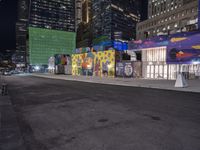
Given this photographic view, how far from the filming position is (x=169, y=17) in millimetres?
86938

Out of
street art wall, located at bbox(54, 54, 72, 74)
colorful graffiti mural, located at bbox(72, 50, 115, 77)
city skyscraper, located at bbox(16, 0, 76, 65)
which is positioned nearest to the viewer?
colorful graffiti mural, located at bbox(72, 50, 115, 77)

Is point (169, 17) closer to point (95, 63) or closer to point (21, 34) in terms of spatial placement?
point (95, 63)

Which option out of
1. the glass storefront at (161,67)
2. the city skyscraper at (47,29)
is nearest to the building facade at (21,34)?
the city skyscraper at (47,29)

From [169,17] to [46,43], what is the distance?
61.7 metres

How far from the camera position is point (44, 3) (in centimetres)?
15212

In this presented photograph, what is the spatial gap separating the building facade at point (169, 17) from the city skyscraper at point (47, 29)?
139 ft

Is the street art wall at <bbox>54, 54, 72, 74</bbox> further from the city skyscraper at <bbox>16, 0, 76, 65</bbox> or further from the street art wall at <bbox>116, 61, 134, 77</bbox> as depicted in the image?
the street art wall at <bbox>116, 61, 134, 77</bbox>

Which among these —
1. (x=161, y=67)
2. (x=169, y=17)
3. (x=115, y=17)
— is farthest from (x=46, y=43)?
(x=115, y=17)

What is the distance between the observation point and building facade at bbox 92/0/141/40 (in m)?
156

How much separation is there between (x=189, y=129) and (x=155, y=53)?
28.6 metres

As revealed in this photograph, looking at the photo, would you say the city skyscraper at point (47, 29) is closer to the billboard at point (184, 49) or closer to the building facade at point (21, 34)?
the building facade at point (21, 34)

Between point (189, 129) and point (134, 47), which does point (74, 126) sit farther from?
point (134, 47)

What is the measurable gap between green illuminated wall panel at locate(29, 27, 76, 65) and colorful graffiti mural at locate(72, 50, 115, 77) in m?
40.0

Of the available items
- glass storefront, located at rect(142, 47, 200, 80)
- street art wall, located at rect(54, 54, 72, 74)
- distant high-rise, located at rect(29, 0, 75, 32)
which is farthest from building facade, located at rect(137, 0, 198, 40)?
distant high-rise, located at rect(29, 0, 75, 32)
